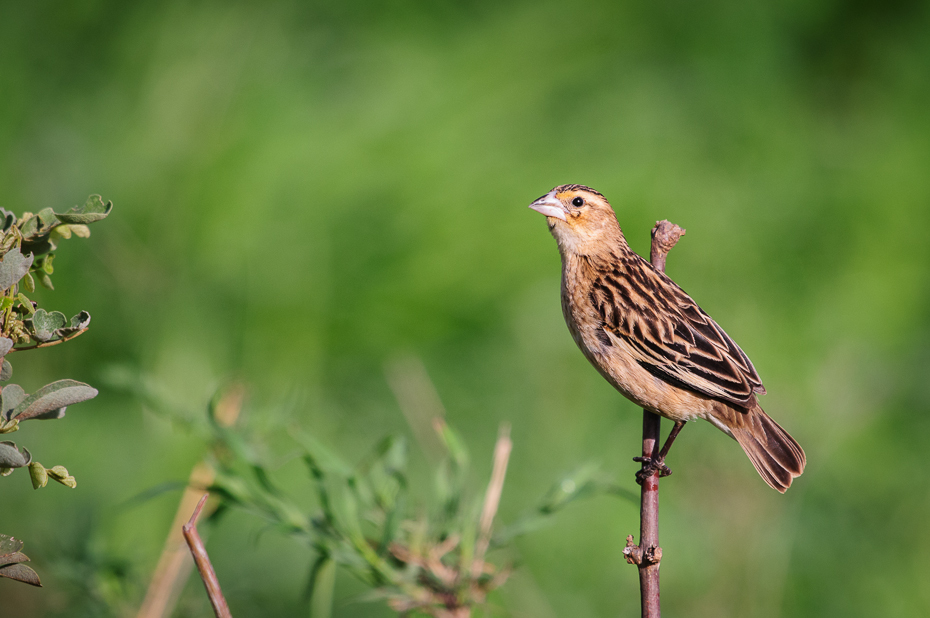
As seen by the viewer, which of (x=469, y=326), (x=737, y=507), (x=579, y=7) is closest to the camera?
(x=737, y=507)

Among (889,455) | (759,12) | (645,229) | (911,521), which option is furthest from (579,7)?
(911,521)

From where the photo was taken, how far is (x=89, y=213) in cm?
113

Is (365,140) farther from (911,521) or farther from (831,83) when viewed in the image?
(831,83)

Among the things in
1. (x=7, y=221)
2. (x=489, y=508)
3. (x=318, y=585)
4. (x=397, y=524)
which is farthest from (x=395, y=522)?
(x=7, y=221)

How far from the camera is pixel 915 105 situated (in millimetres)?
7590

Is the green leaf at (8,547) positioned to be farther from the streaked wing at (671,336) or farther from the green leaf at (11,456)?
the streaked wing at (671,336)

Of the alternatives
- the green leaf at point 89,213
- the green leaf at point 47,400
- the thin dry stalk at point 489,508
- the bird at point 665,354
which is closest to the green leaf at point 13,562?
the green leaf at point 47,400

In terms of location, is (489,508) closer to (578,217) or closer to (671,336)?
(671,336)

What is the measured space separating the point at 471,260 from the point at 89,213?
4.53m

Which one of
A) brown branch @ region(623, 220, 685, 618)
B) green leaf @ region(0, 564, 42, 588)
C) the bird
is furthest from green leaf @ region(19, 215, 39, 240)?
the bird

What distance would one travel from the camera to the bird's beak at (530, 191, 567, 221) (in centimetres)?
290

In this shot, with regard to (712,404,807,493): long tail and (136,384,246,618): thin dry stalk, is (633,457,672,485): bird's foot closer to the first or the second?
(712,404,807,493): long tail

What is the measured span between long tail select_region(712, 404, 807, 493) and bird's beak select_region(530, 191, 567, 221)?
808 millimetres

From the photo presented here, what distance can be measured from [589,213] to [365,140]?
3.25 metres
